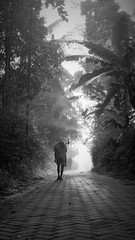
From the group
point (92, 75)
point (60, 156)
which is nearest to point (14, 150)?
point (60, 156)

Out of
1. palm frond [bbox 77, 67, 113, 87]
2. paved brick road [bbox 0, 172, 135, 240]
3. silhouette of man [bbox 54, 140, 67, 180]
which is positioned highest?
palm frond [bbox 77, 67, 113, 87]

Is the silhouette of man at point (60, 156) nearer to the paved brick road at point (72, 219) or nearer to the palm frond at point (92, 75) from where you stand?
the palm frond at point (92, 75)

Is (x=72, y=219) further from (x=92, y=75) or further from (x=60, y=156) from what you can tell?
(x=92, y=75)

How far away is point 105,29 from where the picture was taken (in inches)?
848

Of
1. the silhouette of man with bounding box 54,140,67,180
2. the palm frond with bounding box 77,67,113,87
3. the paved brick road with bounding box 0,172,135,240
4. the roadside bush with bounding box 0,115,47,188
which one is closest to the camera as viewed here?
the paved brick road with bounding box 0,172,135,240

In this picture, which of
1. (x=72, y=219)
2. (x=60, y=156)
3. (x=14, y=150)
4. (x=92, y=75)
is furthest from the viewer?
(x=14, y=150)

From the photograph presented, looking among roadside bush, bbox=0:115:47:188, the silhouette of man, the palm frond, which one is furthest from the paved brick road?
the palm frond

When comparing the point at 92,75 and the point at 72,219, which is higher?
the point at 92,75

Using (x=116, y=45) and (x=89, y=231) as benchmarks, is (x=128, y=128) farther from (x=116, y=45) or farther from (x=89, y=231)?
(x=89, y=231)

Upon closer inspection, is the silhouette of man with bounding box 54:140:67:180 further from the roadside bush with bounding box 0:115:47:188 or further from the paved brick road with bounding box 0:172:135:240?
the paved brick road with bounding box 0:172:135:240

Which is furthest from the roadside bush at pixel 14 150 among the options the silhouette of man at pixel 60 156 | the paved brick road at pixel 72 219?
the paved brick road at pixel 72 219

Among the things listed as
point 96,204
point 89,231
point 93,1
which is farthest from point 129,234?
point 93,1

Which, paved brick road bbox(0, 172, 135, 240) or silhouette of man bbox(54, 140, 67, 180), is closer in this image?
paved brick road bbox(0, 172, 135, 240)

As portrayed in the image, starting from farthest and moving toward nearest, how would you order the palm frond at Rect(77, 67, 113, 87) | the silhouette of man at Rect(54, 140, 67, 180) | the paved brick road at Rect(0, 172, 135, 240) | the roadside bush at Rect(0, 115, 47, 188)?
the silhouette of man at Rect(54, 140, 67, 180) → the palm frond at Rect(77, 67, 113, 87) → the roadside bush at Rect(0, 115, 47, 188) → the paved brick road at Rect(0, 172, 135, 240)
